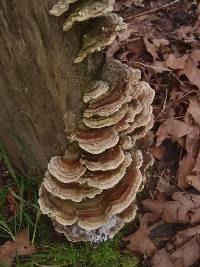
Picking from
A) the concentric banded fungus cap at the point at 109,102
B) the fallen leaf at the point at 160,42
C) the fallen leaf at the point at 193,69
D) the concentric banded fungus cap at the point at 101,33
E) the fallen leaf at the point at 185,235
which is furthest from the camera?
the fallen leaf at the point at 160,42

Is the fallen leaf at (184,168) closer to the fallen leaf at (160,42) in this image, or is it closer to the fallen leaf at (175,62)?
the fallen leaf at (175,62)

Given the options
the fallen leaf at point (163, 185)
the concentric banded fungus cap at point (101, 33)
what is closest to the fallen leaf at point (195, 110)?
the fallen leaf at point (163, 185)

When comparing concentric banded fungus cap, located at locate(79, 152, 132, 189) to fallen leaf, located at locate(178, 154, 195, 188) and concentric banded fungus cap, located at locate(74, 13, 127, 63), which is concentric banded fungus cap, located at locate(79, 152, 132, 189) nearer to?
concentric banded fungus cap, located at locate(74, 13, 127, 63)

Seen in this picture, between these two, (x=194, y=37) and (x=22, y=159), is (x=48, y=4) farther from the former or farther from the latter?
(x=194, y=37)

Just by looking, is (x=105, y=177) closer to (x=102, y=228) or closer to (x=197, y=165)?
(x=102, y=228)

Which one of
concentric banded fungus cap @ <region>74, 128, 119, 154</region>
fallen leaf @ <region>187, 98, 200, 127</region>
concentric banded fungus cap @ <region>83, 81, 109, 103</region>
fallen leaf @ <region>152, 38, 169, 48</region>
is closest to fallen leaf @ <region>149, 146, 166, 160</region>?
fallen leaf @ <region>187, 98, 200, 127</region>

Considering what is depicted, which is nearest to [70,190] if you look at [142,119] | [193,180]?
[142,119]
